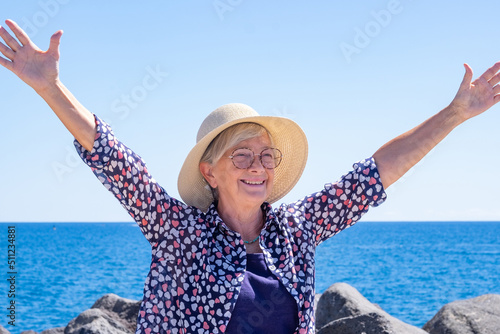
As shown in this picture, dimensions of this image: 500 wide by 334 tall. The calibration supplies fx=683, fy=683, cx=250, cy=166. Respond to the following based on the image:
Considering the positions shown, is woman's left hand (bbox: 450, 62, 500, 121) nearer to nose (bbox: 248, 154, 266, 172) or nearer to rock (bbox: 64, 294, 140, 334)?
nose (bbox: 248, 154, 266, 172)

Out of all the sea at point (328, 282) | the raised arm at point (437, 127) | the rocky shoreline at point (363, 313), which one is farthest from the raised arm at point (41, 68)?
the sea at point (328, 282)

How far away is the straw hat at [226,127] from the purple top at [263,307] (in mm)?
605

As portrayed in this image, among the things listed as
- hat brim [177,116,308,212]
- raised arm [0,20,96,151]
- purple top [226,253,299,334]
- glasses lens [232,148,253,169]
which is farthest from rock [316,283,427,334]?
raised arm [0,20,96,151]

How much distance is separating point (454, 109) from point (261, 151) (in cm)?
103

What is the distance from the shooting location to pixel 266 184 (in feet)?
11.2

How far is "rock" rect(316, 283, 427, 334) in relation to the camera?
19.4 ft

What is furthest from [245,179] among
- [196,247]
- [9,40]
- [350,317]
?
[350,317]

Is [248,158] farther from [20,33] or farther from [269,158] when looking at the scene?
[20,33]

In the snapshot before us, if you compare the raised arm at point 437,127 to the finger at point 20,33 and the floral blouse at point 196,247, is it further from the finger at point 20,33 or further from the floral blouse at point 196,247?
the finger at point 20,33

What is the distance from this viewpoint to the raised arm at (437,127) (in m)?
3.45

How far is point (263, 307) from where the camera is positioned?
3080mm

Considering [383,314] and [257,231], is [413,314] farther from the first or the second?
[257,231]

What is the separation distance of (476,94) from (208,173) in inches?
Answer: 57.1

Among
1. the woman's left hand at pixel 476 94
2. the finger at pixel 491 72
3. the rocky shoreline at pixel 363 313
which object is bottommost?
the rocky shoreline at pixel 363 313
